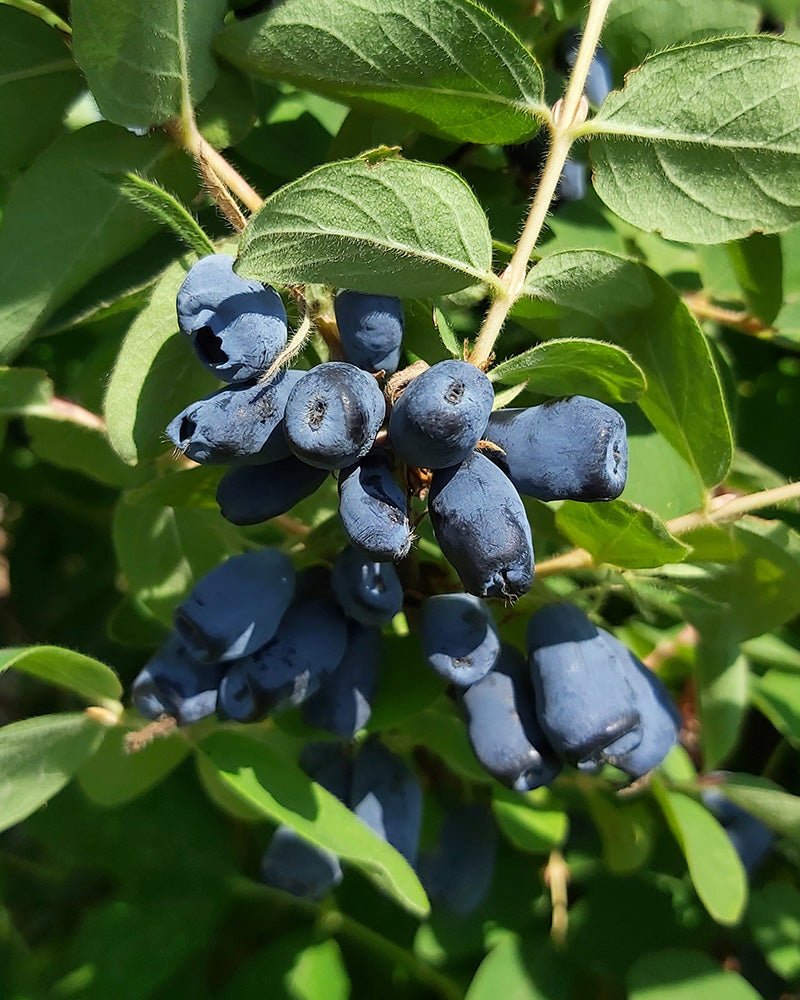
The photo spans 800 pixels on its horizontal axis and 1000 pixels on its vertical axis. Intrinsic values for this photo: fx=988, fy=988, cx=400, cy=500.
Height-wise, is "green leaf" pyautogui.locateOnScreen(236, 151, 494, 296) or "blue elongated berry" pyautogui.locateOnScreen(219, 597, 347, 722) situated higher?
"green leaf" pyautogui.locateOnScreen(236, 151, 494, 296)

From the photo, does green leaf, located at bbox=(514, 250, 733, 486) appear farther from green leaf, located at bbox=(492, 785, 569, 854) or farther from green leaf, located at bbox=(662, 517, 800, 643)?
green leaf, located at bbox=(492, 785, 569, 854)

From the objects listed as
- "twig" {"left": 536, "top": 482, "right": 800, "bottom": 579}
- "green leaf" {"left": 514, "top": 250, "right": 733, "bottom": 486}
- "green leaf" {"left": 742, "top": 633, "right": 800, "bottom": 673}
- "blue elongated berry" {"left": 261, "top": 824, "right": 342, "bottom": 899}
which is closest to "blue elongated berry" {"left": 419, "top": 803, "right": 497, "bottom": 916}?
"blue elongated berry" {"left": 261, "top": 824, "right": 342, "bottom": 899}

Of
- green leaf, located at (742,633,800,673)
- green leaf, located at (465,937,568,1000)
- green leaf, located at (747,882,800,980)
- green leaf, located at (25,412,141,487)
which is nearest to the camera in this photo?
green leaf, located at (25,412,141,487)

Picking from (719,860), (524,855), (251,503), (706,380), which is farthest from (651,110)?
(524,855)

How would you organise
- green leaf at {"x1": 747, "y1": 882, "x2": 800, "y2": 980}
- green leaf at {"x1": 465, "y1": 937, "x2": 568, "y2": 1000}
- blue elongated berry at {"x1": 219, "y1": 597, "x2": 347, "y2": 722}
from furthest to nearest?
green leaf at {"x1": 747, "y1": 882, "x2": 800, "y2": 980}
green leaf at {"x1": 465, "y1": 937, "x2": 568, "y2": 1000}
blue elongated berry at {"x1": 219, "y1": 597, "x2": 347, "y2": 722}

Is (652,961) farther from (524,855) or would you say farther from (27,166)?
(27,166)

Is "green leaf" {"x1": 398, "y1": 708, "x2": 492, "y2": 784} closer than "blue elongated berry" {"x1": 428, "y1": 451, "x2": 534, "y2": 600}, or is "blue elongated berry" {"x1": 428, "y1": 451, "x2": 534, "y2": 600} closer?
"blue elongated berry" {"x1": 428, "y1": 451, "x2": 534, "y2": 600}
